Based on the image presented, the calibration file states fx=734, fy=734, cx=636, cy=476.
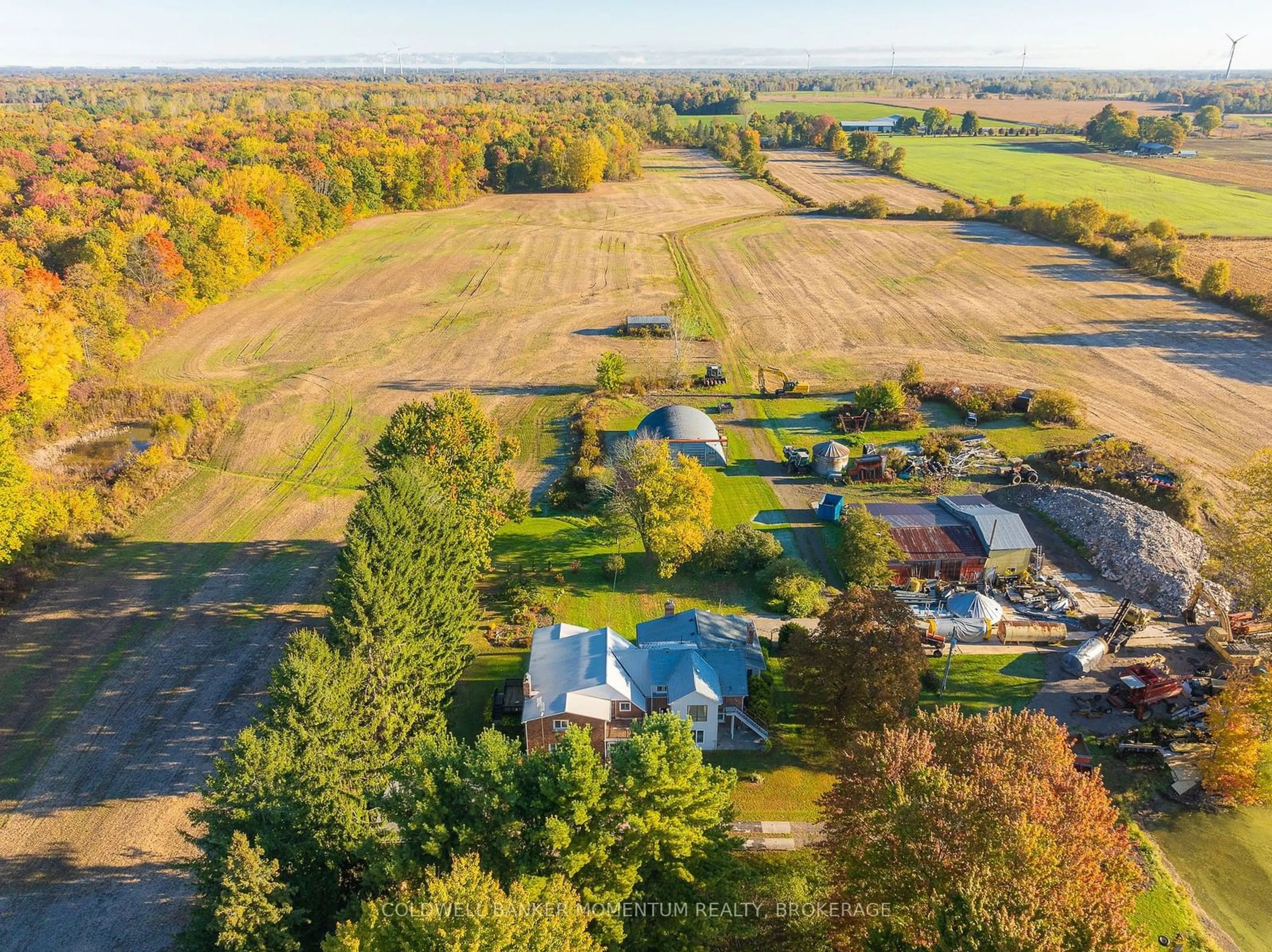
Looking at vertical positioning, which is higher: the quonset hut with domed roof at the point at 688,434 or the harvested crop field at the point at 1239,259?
the harvested crop field at the point at 1239,259

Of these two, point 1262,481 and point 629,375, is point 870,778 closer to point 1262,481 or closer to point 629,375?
point 1262,481

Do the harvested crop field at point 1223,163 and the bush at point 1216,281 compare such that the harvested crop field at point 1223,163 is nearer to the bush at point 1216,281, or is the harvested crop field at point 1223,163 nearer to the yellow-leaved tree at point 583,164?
the bush at point 1216,281

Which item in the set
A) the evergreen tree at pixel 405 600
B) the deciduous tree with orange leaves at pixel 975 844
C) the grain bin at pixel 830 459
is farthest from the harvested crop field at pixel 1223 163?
the evergreen tree at pixel 405 600

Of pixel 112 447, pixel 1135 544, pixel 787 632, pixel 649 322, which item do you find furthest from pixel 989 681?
pixel 112 447

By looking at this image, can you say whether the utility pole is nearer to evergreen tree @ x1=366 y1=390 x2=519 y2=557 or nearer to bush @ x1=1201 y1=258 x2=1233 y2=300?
evergreen tree @ x1=366 y1=390 x2=519 y2=557

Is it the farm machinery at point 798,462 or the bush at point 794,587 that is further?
the farm machinery at point 798,462

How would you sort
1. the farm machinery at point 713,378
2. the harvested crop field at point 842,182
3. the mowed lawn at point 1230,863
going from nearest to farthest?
the mowed lawn at point 1230,863 → the farm machinery at point 713,378 → the harvested crop field at point 842,182

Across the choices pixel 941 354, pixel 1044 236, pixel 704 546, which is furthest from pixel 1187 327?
pixel 704 546
